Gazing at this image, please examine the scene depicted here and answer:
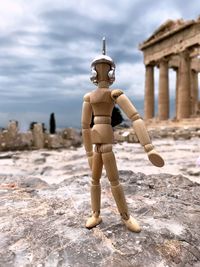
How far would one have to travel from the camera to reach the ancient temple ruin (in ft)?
112

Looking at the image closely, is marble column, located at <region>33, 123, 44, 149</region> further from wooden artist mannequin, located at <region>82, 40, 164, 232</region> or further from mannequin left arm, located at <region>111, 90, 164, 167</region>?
mannequin left arm, located at <region>111, 90, 164, 167</region>

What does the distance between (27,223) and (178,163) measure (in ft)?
26.3

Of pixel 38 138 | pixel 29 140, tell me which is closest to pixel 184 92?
pixel 38 138

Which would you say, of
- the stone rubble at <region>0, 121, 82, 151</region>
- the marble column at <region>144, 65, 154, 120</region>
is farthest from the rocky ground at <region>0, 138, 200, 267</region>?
the marble column at <region>144, 65, 154, 120</region>

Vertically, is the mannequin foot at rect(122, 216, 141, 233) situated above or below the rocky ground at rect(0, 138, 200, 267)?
above

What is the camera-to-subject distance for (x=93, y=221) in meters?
4.28

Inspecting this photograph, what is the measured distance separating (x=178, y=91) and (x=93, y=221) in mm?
33237

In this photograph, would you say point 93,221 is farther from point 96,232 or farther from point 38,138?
point 38,138

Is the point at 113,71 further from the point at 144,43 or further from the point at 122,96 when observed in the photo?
the point at 144,43

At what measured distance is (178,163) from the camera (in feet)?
38.2

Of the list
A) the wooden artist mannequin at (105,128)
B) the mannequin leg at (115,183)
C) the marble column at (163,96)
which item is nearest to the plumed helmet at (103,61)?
the wooden artist mannequin at (105,128)

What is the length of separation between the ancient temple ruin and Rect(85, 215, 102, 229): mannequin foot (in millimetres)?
30658

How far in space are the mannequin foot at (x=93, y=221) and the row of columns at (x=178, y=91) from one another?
3066cm

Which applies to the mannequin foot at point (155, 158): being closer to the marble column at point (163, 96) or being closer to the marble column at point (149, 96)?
the marble column at point (163, 96)
